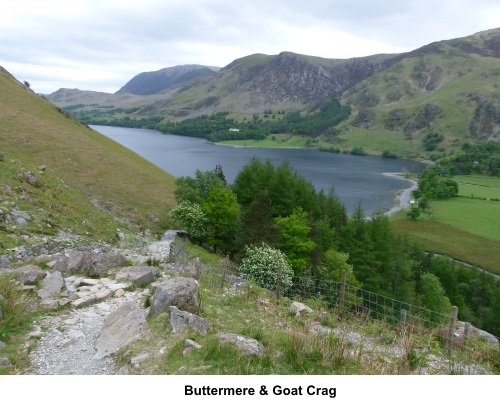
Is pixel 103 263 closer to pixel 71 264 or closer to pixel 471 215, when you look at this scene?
pixel 71 264

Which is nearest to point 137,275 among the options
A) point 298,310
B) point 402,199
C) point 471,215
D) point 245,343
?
point 298,310

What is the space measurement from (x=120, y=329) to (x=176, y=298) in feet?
6.68

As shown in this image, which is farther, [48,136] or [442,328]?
[48,136]

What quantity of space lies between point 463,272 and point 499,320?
71.3 ft

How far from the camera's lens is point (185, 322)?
491 inches

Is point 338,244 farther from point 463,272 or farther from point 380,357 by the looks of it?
point 380,357

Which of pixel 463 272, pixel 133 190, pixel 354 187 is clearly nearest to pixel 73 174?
pixel 133 190

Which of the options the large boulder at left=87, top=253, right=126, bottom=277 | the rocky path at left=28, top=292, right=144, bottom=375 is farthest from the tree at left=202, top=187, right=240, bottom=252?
the rocky path at left=28, top=292, right=144, bottom=375

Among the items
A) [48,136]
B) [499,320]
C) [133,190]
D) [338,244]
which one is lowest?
[499,320]

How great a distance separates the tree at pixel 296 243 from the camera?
4912cm

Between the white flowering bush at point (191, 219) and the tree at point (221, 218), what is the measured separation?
1295 mm

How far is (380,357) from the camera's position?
37.8ft

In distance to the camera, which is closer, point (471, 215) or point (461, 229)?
point (461, 229)

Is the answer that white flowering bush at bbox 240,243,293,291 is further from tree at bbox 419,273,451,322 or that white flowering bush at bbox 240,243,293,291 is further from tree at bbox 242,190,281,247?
tree at bbox 419,273,451,322
